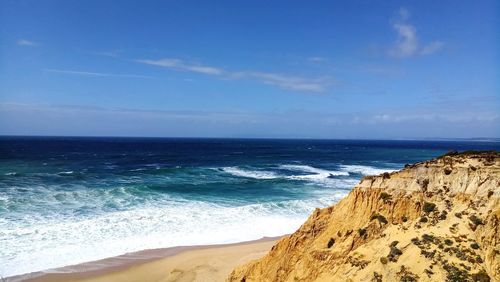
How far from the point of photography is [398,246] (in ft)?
36.5

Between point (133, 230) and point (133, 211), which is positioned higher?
point (133, 211)

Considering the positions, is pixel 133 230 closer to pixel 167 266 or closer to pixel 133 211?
pixel 133 211

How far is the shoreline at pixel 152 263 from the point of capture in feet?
64.3

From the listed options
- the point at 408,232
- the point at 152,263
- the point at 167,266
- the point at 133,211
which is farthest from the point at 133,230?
the point at 408,232

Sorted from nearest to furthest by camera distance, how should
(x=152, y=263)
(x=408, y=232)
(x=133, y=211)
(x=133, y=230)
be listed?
(x=408, y=232) < (x=152, y=263) < (x=133, y=230) < (x=133, y=211)

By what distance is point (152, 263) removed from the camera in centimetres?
2170

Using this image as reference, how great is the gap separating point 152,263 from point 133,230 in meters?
6.09

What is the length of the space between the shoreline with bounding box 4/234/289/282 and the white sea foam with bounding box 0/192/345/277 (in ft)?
2.66

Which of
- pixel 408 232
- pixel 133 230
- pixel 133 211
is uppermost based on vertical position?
pixel 408 232

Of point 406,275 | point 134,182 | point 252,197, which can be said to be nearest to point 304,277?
point 406,275

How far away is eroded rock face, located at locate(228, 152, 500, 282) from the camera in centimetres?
1032

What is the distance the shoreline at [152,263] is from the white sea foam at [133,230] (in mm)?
809

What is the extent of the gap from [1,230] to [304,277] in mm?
23220

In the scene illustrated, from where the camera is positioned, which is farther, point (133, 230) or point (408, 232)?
point (133, 230)
